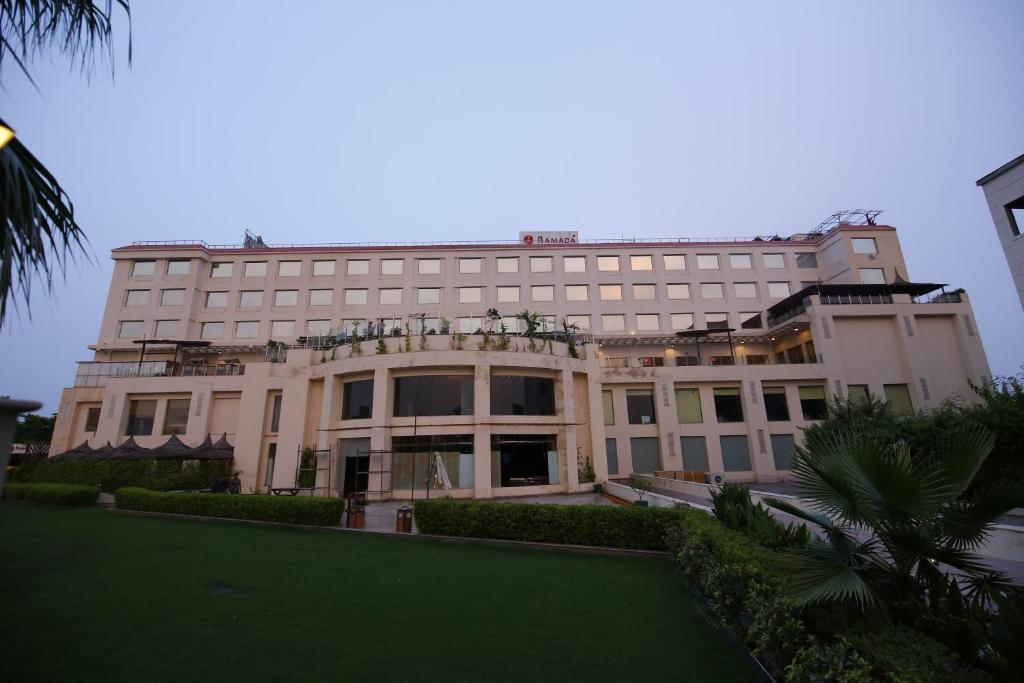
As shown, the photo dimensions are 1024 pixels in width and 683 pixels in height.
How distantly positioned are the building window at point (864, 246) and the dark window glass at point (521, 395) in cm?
3194

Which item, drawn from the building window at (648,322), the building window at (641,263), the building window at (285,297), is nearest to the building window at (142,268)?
the building window at (285,297)

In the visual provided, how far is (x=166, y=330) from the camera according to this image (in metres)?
40.2

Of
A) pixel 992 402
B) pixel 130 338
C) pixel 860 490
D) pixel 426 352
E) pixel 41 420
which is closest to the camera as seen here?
pixel 860 490

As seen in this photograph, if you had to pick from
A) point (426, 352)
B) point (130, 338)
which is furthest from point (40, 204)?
point (130, 338)

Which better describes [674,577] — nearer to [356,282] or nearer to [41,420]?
[356,282]

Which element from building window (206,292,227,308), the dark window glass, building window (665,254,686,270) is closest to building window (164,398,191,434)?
building window (206,292,227,308)

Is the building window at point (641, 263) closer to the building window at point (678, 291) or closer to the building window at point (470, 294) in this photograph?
the building window at point (678, 291)

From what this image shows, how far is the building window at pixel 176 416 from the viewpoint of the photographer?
33.8 m

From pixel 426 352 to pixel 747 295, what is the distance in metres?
30.7

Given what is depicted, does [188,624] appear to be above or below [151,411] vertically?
below

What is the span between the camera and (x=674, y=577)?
1068 cm

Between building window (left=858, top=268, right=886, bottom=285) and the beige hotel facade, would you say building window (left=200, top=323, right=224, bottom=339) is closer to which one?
the beige hotel facade

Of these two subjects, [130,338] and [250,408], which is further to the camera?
[130,338]

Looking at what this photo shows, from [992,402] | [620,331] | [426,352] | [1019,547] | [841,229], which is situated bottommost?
[1019,547]
